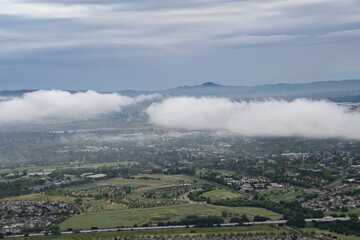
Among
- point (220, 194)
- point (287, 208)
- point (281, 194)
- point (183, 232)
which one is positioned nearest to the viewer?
point (183, 232)

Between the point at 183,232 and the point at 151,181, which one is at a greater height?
the point at 151,181

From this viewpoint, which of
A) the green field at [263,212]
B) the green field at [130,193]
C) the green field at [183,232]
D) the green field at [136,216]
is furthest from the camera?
the green field at [130,193]

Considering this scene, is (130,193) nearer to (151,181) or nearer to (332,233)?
(151,181)

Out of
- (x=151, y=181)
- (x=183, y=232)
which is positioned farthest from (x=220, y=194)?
(x=183, y=232)

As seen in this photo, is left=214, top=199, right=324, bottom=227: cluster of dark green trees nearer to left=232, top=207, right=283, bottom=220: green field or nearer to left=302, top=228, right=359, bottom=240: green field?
left=232, top=207, right=283, bottom=220: green field

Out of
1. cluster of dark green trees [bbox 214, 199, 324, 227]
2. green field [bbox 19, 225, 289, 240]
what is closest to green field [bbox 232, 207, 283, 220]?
cluster of dark green trees [bbox 214, 199, 324, 227]

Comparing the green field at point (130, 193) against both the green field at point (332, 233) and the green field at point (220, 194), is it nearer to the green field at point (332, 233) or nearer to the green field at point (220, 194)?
the green field at point (220, 194)

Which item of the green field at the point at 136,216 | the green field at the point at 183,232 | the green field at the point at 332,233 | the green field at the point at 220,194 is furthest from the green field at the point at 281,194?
the green field at the point at 183,232
